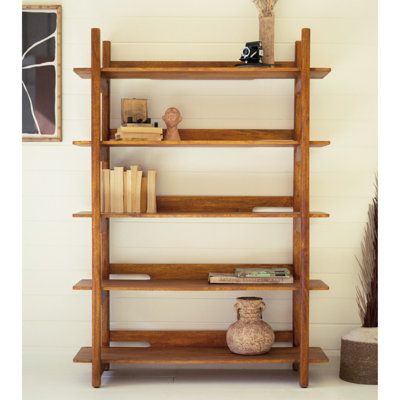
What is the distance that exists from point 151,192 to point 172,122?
1.48 ft

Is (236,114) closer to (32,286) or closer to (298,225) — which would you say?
(298,225)

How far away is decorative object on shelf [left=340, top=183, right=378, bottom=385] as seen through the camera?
4.29 meters

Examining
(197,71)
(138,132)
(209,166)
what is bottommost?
(209,166)

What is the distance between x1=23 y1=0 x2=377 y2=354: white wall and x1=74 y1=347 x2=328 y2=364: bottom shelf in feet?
0.80

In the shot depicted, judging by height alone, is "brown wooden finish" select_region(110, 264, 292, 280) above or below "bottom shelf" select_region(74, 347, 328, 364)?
above

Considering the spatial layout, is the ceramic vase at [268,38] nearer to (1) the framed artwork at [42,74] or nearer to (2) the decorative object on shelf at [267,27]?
(2) the decorative object on shelf at [267,27]

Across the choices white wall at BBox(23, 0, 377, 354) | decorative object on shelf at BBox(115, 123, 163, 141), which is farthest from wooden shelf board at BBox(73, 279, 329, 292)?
decorative object on shelf at BBox(115, 123, 163, 141)

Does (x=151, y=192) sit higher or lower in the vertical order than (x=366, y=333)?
higher

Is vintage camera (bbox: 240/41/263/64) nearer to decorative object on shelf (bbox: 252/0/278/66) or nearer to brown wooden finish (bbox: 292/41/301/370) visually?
decorative object on shelf (bbox: 252/0/278/66)

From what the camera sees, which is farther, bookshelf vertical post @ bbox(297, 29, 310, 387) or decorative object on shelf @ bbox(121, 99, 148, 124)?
decorative object on shelf @ bbox(121, 99, 148, 124)

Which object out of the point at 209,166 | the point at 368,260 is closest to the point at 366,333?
the point at 368,260

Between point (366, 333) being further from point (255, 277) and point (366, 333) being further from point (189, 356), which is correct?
point (189, 356)

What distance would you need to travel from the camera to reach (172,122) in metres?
4.44

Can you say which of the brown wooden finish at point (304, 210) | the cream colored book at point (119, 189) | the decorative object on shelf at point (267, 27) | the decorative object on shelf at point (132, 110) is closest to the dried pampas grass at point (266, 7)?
the decorative object on shelf at point (267, 27)
